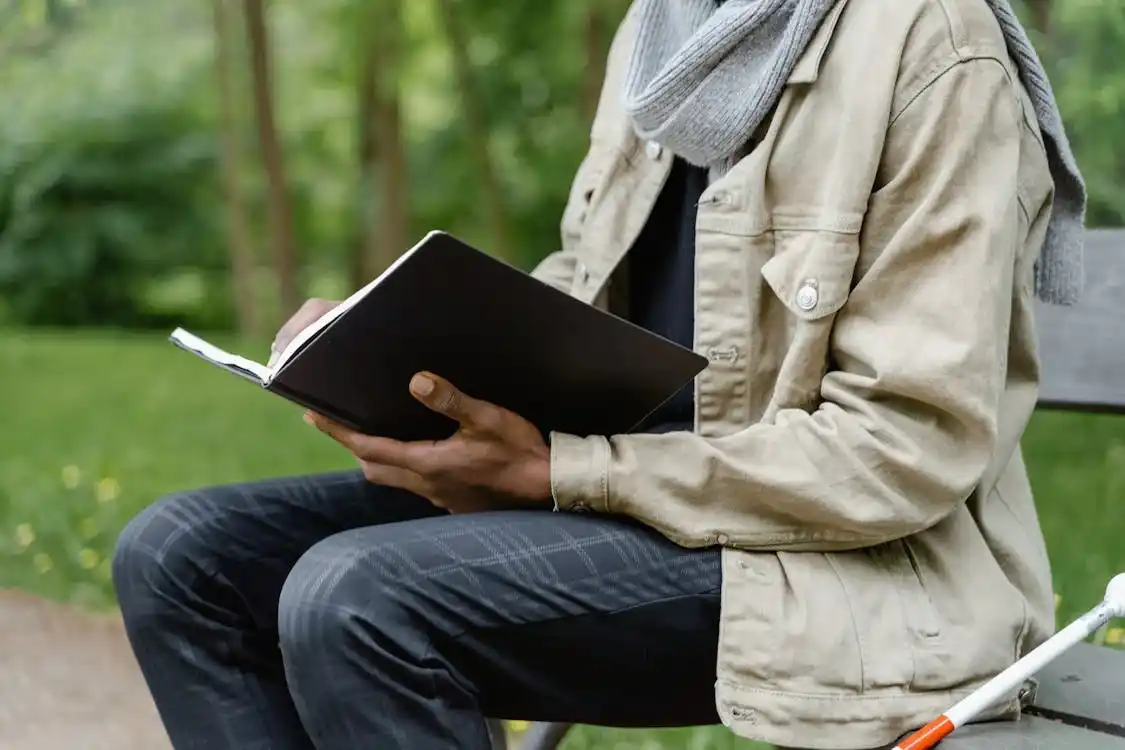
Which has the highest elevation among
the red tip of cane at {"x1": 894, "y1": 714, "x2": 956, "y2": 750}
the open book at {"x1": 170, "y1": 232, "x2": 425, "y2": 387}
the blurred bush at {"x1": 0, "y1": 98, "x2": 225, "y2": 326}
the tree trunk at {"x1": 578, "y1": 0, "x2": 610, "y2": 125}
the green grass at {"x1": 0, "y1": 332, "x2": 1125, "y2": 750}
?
the open book at {"x1": 170, "y1": 232, "x2": 425, "y2": 387}

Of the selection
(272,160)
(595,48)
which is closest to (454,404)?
(595,48)

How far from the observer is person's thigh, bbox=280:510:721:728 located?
160cm

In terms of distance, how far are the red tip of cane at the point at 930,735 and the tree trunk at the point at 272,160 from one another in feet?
32.7

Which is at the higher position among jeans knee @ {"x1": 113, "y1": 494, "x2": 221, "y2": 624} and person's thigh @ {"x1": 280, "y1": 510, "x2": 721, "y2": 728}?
person's thigh @ {"x1": 280, "y1": 510, "x2": 721, "y2": 728}

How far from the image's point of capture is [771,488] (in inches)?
66.1

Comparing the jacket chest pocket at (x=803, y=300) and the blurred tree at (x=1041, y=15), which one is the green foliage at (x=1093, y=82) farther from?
the jacket chest pocket at (x=803, y=300)

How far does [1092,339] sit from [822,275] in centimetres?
91

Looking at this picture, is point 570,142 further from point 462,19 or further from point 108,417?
point 108,417

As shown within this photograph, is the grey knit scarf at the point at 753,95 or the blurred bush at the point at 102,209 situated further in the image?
the blurred bush at the point at 102,209

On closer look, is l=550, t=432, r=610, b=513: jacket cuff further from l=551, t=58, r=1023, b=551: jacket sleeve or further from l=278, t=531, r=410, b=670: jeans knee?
l=278, t=531, r=410, b=670: jeans knee

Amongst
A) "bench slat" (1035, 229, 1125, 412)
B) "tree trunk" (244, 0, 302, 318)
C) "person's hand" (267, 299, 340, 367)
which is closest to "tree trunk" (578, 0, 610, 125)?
"tree trunk" (244, 0, 302, 318)

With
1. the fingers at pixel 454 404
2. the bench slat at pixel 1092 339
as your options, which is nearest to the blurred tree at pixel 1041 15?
the bench slat at pixel 1092 339

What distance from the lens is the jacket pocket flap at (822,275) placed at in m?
1.73

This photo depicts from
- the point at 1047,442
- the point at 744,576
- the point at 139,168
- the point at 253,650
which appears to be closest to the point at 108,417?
the point at 1047,442
